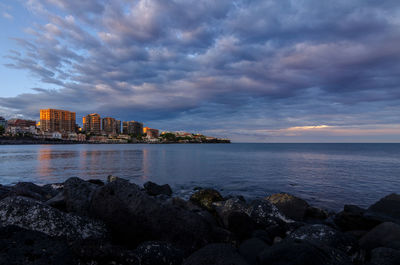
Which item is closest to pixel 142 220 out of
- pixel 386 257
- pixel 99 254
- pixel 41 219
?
pixel 99 254

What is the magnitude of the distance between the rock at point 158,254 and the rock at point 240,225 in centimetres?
330

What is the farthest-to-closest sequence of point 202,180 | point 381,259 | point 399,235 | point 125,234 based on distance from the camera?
point 202,180 < point 399,235 < point 125,234 < point 381,259

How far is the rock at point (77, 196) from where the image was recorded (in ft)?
21.2

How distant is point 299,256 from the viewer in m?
3.37

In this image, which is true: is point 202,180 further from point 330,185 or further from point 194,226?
point 194,226

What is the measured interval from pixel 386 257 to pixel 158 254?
4725 millimetres

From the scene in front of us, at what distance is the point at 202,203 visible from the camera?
11.1m

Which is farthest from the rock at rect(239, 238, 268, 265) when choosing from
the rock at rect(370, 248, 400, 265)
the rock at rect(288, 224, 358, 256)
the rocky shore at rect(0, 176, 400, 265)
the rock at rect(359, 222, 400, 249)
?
the rock at rect(359, 222, 400, 249)

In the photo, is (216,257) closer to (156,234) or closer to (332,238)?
(156,234)

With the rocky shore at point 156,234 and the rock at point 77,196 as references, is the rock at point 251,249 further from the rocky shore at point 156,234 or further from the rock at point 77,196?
the rock at point 77,196

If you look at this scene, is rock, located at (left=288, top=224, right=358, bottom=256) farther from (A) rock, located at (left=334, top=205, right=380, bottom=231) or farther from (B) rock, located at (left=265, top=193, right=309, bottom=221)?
(B) rock, located at (left=265, top=193, right=309, bottom=221)

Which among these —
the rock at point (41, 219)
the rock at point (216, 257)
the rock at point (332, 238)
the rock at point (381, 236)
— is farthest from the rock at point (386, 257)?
the rock at point (41, 219)

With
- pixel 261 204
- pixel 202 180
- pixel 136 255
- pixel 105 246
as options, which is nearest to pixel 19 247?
pixel 105 246

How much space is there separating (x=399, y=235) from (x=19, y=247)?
28.5ft
